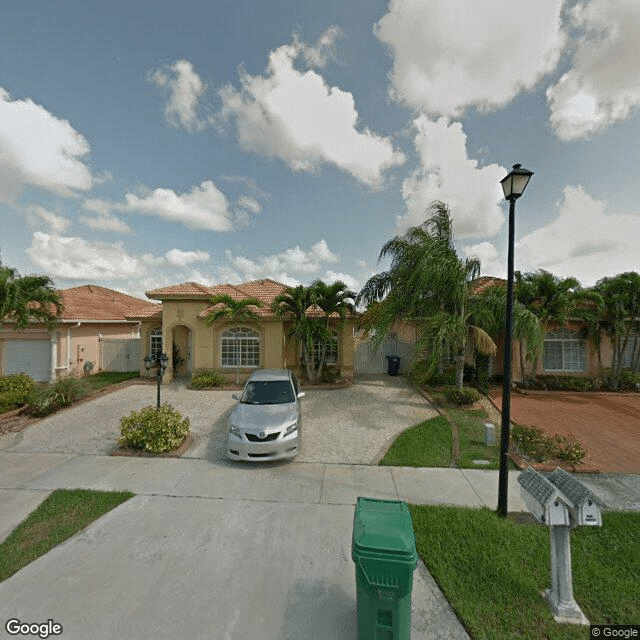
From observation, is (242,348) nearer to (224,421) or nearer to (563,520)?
(224,421)

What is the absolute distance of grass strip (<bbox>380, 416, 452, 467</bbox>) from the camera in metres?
6.62

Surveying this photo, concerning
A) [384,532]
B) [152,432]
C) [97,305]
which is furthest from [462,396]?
[97,305]

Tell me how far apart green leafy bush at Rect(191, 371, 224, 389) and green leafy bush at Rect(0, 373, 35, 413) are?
538 cm

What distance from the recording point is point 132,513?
4.76m

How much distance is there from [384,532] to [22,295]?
1324 centimetres

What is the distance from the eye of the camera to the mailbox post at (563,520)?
9.86 ft

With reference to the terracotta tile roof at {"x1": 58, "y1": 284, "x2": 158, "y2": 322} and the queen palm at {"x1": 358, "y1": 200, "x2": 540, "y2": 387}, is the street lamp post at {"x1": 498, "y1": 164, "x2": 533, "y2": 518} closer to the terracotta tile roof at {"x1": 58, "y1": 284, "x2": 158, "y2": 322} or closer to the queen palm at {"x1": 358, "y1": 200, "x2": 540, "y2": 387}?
the queen palm at {"x1": 358, "y1": 200, "x2": 540, "y2": 387}

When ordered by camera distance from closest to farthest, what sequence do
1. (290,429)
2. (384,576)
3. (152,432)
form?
(384,576), (290,429), (152,432)

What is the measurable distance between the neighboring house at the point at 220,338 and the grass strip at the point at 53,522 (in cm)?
906

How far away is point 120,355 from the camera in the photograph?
57.5 ft

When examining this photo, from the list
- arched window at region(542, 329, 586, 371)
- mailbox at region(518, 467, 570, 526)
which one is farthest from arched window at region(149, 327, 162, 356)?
arched window at region(542, 329, 586, 371)

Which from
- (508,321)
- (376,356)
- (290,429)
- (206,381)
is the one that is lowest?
(206,381)

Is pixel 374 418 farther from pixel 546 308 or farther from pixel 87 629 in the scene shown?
pixel 546 308

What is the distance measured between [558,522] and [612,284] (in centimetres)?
1407
